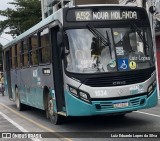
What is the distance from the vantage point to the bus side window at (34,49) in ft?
44.4

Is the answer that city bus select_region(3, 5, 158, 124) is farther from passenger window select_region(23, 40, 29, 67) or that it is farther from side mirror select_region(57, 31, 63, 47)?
passenger window select_region(23, 40, 29, 67)

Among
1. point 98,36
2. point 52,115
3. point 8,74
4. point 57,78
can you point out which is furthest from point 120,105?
point 8,74

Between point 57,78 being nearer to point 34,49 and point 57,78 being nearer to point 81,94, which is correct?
point 81,94

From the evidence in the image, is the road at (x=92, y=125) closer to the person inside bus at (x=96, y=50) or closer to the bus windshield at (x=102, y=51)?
the bus windshield at (x=102, y=51)

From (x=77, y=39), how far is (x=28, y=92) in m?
5.51

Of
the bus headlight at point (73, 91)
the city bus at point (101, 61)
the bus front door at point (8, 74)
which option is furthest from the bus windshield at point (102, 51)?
the bus front door at point (8, 74)

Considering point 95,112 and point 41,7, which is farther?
point 41,7

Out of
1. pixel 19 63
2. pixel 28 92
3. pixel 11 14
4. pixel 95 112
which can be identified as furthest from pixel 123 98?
pixel 11 14

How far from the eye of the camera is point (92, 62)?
10492mm

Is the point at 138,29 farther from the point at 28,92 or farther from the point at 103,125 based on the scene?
the point at 28,92

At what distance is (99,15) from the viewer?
35.5ft

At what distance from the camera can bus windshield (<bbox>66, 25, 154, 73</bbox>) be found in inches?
414

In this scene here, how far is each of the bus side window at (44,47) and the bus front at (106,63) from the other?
→ 4.94 ft

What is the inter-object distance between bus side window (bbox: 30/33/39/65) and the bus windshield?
3.07 meters
